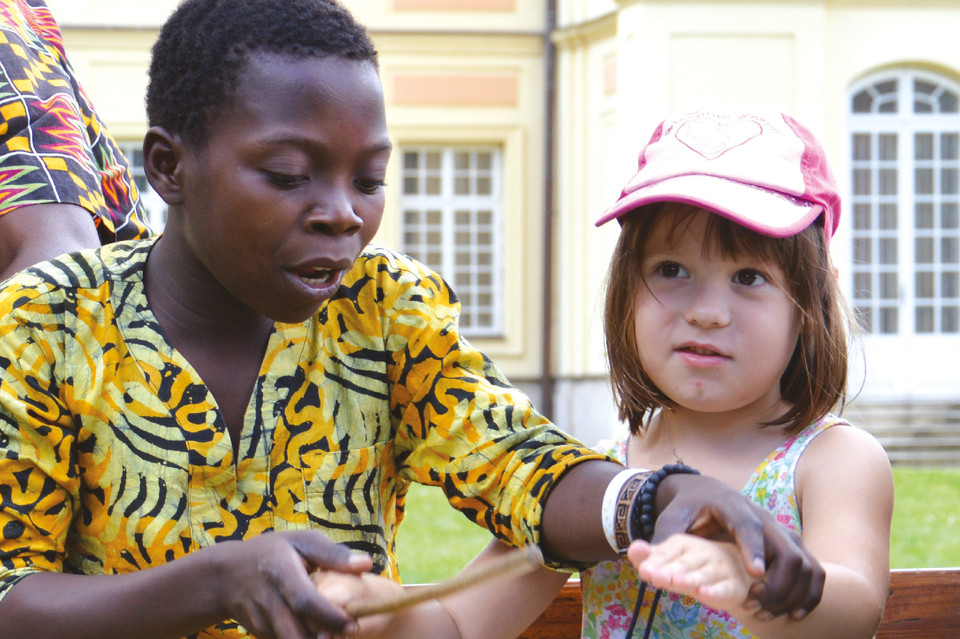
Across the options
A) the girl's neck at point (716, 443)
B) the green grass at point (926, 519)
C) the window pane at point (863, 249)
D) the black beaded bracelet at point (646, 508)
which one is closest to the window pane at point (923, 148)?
the window pane at point (863, 249)

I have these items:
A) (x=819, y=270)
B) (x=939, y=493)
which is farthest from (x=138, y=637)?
(x=939, y=493)

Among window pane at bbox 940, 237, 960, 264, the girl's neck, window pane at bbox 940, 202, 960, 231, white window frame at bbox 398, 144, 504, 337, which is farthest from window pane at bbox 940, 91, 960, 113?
the girl's neck

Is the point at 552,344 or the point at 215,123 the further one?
the point at 552,344

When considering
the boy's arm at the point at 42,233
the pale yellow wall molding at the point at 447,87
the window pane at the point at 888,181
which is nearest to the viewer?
the boy's arm at the point at 42,233

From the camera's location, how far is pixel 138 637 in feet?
4.97

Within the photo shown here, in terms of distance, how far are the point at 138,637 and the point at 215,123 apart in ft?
2.23

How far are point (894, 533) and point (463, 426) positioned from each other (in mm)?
6638

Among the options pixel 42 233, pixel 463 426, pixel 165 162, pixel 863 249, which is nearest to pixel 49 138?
pixel 42 233

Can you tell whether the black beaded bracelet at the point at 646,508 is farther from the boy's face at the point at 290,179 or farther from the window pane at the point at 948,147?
the window pane at the point at 948,147

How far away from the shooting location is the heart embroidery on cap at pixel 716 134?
2.10 m

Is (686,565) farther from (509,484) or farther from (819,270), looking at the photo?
(819,270)

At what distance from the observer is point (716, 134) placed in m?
2.13

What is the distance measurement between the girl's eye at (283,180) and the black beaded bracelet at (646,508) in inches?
23.6

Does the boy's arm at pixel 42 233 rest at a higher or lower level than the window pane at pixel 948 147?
higher
